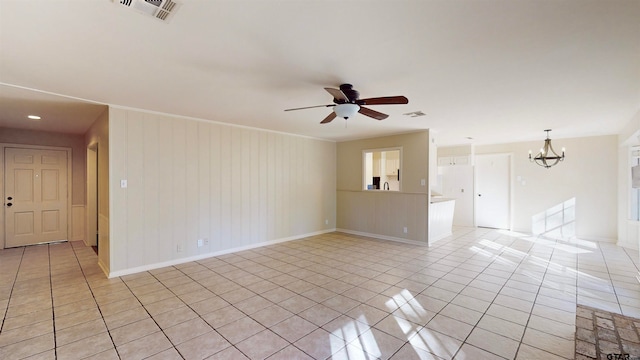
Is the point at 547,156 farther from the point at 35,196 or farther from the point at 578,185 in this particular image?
the point at 35,196

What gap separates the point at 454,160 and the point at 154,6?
806cm

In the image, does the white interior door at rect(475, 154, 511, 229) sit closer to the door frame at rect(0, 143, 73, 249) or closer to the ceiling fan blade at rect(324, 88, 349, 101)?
the ceiling fan blade at rect(324, 88, 349, 101)

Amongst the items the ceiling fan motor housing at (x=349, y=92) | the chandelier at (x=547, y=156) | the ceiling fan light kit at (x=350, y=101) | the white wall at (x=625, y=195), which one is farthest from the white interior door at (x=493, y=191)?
the ceiling fan motor housing at (x=349, y=92)

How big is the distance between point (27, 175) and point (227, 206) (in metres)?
4.38

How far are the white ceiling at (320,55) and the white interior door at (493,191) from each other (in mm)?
3399

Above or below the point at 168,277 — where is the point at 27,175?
above

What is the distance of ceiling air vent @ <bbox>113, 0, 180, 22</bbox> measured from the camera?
1.62 meters

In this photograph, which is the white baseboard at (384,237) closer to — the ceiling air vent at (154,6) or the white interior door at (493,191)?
the white interior door at (493,191)

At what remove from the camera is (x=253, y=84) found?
9.74ft

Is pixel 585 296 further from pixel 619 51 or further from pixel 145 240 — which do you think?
pixel 145 240

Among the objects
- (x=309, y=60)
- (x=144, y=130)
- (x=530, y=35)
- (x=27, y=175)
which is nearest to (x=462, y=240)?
(x=530, y=35)

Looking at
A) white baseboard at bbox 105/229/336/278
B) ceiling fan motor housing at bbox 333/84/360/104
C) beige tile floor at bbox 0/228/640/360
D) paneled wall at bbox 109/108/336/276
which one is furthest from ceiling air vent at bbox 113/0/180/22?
white baseboard at bbox 105/229/336/278

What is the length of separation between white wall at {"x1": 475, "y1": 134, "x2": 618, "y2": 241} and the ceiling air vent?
8135mm

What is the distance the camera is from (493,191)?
7.53 m
